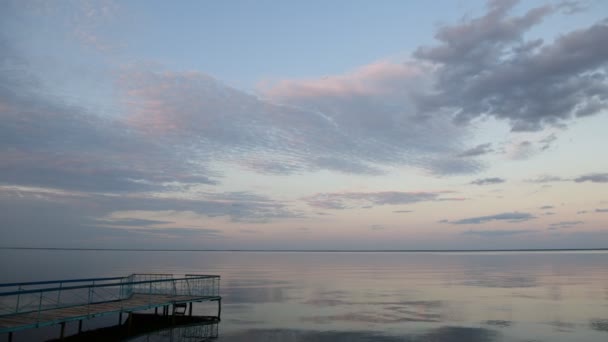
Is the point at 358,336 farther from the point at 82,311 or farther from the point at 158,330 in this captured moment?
the point at 82,311

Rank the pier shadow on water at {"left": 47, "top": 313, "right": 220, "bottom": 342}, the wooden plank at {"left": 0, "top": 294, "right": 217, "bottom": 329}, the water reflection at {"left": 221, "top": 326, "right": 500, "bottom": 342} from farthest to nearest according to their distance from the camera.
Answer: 1. the pier shadow on water at {"left": 47, "top": 313, "right": 220, "bottom": 342}
2. the water reflection at {"left": 221, "top": 326, "right": 500, "bottom": 342}
3. the wooden plank at {"left": 0, "top": 294, "right": 217, "bottom": 329}

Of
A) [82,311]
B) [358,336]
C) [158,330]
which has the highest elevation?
[82,311]

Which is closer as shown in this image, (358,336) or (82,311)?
(82,311)

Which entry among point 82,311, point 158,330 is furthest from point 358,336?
point 82,311

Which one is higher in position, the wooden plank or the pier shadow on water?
the wooden plank

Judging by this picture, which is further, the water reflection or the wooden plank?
the water reflection

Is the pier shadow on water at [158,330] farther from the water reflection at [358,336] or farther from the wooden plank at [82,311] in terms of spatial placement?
the water reflection at [358,336]

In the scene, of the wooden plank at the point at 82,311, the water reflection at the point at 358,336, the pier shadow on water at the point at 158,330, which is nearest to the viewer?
the wooden plank at the point at 82,311

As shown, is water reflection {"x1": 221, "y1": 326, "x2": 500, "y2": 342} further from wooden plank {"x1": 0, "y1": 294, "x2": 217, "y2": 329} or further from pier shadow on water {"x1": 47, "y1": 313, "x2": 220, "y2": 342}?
wooden plank {"x1": 0, "y1": 294, "x2": 217, "y2": 329}

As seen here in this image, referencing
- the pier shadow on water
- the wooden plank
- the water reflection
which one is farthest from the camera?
the pier shadow on water

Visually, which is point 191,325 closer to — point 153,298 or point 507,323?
point 153,298

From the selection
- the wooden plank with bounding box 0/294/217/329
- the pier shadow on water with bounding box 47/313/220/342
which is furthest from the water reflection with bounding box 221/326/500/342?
the wooden plank with bounding box 0/294/217/329

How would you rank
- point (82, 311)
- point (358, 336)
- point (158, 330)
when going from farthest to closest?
point (158, 330) < point (358, 336) < point (82, 311)

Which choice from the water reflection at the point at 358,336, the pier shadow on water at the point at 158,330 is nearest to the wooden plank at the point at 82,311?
the pier shadow on water at the point at 158,330
